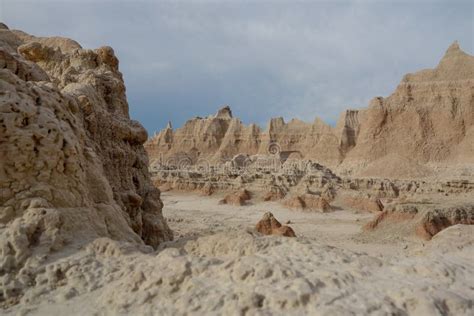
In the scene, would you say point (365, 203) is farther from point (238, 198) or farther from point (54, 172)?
point (54, 172)

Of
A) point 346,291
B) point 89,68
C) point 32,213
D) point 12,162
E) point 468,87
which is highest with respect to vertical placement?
point 468,87

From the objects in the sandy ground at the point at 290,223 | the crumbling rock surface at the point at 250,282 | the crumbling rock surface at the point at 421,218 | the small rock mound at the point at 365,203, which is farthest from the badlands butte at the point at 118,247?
the small rock mound at the point at 365,203

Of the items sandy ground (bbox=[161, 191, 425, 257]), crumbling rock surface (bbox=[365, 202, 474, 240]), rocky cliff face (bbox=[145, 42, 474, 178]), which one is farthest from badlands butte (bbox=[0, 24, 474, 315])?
rocky cliff face (bbox=[145, 42, 474, 178])

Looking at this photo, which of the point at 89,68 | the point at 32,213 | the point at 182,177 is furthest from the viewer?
the point at 182,177

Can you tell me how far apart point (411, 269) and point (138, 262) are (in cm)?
213

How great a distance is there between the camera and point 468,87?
35625 millimetres

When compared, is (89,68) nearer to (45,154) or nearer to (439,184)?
(45,154)

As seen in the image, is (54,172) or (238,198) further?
(238,198)

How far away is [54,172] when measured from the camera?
416cm

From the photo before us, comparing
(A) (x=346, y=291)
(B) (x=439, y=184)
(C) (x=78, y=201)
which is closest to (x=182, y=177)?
(B) (x=439, y=184)

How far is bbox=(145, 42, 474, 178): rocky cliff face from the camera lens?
33938mm

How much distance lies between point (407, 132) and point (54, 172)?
→ 36847 millimetres

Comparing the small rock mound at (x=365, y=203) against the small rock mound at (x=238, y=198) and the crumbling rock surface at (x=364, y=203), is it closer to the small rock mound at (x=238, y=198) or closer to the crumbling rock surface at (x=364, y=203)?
the crumbling rock surface at (x=364, y=203)

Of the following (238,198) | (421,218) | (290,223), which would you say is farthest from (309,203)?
(421,218)
